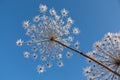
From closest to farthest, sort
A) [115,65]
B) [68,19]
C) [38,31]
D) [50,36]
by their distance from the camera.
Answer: [115,65], [50,36], [38,31], [68,19]

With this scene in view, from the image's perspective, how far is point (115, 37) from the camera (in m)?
18.1

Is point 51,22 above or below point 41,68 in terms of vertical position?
above

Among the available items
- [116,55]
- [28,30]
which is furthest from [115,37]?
[28,30]

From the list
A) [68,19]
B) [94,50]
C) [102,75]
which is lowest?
[102,75]

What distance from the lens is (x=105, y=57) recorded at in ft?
52.8

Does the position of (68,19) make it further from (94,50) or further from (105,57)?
(105,57)

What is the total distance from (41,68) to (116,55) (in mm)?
5126

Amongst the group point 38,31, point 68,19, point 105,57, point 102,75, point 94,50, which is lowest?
point 102,75

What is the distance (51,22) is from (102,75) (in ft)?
15.0

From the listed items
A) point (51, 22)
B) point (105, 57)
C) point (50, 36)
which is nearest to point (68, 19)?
point (51, 22)

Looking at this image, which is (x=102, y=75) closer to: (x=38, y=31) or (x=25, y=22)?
(x=38, y=31)

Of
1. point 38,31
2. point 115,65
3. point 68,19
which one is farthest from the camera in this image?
point 68,19

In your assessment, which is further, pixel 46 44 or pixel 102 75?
pixel 46 44

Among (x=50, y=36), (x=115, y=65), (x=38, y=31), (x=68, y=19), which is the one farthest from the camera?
(x=68, y=19)
